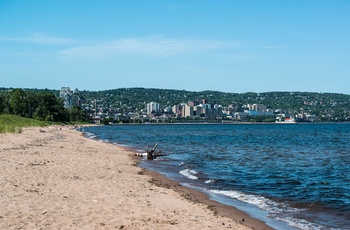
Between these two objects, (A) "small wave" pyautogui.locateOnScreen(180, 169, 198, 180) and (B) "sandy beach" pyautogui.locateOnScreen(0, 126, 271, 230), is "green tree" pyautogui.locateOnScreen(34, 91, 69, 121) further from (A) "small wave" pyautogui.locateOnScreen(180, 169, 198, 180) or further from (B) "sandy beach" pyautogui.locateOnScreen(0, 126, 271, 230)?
(B) "sandy beach" pyautogui.locateOnScreen(0, 126, 271, 230)

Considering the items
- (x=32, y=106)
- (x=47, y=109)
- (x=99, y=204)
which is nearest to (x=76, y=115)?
(x=47, y=109)

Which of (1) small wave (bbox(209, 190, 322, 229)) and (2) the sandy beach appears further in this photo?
(1) small wave (bbox(209, 190, 322, 229))

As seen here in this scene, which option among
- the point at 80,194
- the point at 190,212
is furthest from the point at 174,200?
the point at 80,194

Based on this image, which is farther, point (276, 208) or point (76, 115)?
point (76, 115)

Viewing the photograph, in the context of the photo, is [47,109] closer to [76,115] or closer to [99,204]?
[76,115]

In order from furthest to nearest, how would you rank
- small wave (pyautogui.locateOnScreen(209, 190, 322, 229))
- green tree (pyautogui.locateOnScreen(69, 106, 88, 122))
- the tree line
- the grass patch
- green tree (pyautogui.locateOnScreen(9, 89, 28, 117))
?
1. green tree (pyautogui.locateOnScreen(69, 106, 88, 122))
2. the tree line
3. green tree (pyautogui.locateOnScreen(9, 89, 28, 117))
4. the grass patch
5. small wave (pyautogui.locateOnScreen(209, 190, 322, 229))

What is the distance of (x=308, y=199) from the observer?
17641 mm

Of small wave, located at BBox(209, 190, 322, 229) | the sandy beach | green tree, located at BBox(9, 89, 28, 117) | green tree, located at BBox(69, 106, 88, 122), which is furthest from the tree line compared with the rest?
small wave, located at BBox(209, 190, 322, 229)

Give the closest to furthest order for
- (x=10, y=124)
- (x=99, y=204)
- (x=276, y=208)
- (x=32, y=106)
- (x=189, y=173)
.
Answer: (x=99, y=204), (x=276, y=208), (x=189, y=173), (x=10, y=124), (x=32, y=106)

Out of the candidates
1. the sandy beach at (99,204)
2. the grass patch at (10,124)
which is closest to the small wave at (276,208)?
the sandy beach at (99,204)

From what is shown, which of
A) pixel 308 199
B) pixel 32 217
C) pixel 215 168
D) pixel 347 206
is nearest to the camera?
pixel 32 217

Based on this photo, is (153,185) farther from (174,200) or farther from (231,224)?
(231,224)

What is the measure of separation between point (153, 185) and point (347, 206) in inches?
308

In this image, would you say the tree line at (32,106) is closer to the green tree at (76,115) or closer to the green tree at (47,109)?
the green tree at (47,109)
